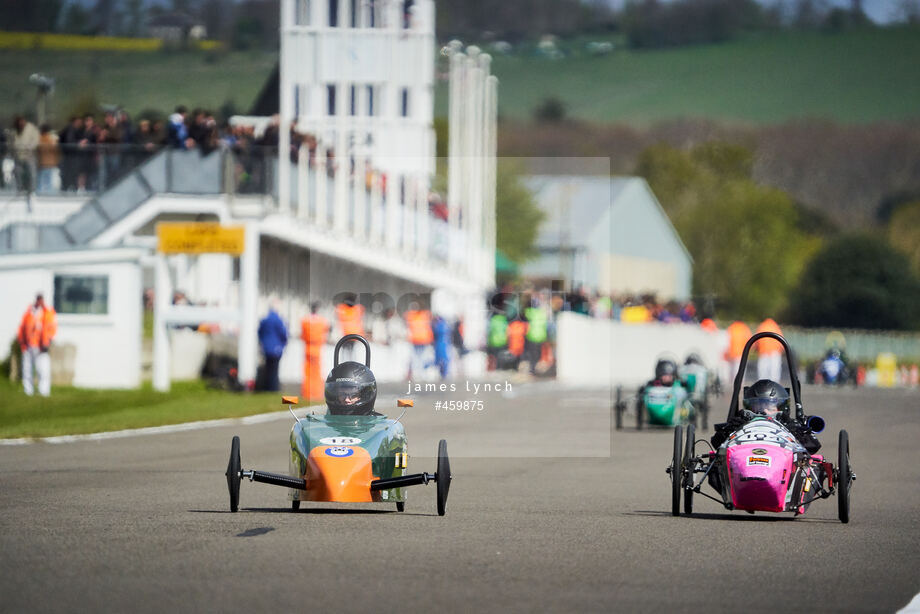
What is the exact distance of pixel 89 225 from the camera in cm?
3559

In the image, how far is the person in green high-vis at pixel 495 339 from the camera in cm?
4109

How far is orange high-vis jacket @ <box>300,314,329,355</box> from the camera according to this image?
97.9 ft

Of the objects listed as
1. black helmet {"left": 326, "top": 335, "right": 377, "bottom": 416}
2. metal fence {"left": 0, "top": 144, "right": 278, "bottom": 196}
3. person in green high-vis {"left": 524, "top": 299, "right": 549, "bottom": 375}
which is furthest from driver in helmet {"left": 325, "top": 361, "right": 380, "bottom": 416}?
person in green high-vis {"left": 524, "top": 299, "right": 549, "bottom": 375}

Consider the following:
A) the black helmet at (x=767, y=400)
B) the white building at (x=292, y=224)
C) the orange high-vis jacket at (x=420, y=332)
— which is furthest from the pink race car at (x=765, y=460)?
the white building at (x=292, y=224)

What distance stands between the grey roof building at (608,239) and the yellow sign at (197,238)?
212 feet

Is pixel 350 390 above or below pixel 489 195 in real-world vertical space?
below

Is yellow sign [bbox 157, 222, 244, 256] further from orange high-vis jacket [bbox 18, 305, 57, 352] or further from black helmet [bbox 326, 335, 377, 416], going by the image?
black helmet [bbox 326, 335, 377, 416]

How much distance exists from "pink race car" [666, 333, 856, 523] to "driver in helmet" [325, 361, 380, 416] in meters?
2.30

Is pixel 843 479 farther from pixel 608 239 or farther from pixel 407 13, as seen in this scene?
pixel 608 239

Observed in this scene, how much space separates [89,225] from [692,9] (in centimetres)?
5442

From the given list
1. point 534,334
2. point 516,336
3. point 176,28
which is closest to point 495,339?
point 516,336

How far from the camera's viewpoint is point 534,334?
145 feet

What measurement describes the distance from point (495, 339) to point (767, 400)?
91.7 ft

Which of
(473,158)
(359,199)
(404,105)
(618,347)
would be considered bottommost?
(618,347)
